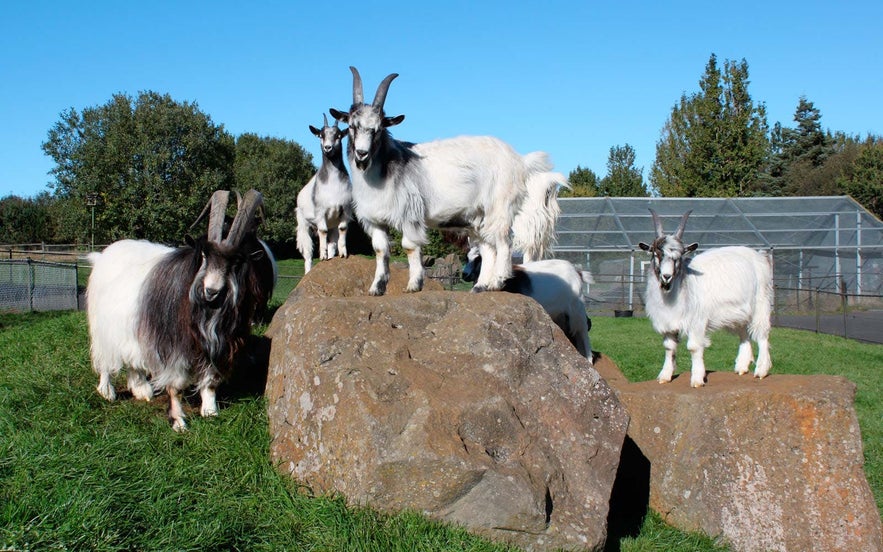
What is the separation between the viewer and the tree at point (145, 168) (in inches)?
1419

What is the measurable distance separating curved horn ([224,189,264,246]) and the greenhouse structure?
829 inches

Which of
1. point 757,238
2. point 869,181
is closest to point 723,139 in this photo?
point 757,238

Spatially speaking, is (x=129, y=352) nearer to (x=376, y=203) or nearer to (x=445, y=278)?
(x=376, y=203)

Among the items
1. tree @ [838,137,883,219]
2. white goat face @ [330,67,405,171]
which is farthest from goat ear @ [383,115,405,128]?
tree @ [838,137,883,219]

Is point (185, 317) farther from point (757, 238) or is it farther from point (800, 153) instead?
point (800, 153)

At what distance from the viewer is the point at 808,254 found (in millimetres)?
29172

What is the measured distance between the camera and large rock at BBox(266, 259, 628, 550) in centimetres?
473

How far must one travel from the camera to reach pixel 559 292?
29.3 ft

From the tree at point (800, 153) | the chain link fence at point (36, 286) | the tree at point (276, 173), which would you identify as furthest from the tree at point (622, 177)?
the chain link fence at point (36, 286)

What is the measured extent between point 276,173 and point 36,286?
31404 mm

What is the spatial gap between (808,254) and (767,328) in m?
23.9

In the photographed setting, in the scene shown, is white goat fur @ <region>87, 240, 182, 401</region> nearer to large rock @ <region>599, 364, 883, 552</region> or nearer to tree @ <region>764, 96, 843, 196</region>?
large rock @ <region>599, 364, 883, 552</region>

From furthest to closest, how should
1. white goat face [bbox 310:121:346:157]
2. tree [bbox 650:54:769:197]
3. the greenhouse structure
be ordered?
1. tree [bbox 650:54:769:197]
2. the greenhouse structure
3. white goat face [bbox 310:121:346:157]

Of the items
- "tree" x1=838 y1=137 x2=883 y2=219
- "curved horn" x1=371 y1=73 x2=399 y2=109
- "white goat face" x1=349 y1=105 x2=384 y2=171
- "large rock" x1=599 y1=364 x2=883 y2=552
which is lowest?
"large rock" x1=599 y1=364 x2=883 y2=552
